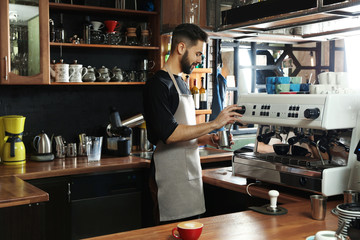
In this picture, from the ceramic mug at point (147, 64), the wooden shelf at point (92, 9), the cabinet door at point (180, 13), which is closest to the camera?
the cabinet door at point (180, 13)

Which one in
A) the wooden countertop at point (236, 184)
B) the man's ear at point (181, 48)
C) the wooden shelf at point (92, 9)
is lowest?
the wooden countertop at point (236, 184)

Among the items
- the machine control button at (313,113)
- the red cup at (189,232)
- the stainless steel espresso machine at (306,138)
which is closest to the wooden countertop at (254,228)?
the red cup at (189,232)

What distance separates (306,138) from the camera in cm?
243

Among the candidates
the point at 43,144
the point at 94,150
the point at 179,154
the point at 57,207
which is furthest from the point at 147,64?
the point at 179,154

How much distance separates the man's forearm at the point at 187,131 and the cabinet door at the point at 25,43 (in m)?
1.66

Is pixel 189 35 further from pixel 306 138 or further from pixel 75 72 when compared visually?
pixel 75 72

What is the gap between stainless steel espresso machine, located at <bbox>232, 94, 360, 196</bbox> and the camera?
222cm

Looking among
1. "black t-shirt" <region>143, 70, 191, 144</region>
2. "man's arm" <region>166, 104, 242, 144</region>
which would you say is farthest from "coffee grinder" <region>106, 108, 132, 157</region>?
"man's arm" <region>166, 104, 242, 144</region>

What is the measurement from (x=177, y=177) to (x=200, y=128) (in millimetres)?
386

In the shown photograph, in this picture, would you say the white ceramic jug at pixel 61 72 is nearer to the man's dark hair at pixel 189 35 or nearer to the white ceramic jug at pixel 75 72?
the white ceramic jug at pixel 75 72

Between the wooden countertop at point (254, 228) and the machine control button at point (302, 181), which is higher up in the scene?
the machine control button at point (302, 181)

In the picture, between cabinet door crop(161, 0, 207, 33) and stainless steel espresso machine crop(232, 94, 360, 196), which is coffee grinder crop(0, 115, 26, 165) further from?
stainless steel espresso machine crop(232, 94, 360, 196)

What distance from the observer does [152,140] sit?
272 cm

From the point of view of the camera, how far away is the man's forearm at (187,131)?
8.56ft
